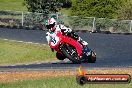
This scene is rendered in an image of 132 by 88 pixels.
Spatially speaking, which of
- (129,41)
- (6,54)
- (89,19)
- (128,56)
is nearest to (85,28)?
(89,19)

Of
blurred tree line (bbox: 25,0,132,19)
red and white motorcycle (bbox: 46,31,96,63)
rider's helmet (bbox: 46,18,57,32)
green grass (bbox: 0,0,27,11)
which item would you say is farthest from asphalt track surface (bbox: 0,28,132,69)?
green grass (bbox: 0,0,27,11)

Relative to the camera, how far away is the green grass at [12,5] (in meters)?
68.3

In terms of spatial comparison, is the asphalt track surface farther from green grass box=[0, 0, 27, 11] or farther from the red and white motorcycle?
green grass box=[0, 0, 27, 11]

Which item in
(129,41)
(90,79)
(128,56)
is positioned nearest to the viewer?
(90,79)

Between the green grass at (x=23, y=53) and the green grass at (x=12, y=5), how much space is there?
36.5 meters

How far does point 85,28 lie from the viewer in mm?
41406

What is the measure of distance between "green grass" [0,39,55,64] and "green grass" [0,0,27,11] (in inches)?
1435

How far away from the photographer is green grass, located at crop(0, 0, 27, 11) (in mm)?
68331

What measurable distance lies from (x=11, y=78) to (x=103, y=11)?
34449 mm

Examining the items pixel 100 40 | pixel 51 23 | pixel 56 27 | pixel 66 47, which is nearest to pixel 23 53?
pixel 100 40

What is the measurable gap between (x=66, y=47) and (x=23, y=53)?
44.3ft

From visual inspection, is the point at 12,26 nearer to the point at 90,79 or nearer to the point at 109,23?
the point at 109,23

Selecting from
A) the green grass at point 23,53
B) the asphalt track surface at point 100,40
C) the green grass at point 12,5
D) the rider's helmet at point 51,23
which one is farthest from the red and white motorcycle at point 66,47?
the green grass at point 12,5

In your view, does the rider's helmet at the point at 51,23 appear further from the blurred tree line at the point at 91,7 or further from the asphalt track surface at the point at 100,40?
the blurred tree line at the point at 91,7
